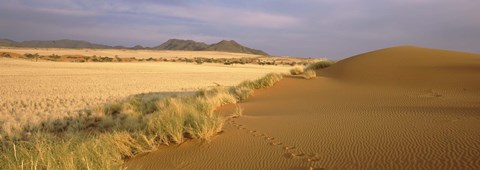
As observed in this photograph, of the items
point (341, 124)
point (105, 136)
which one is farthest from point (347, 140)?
point (105, 136)

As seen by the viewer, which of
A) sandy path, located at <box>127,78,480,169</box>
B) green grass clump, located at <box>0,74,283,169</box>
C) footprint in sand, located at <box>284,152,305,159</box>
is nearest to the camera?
green grass clump, located at <box>0,74,283,169</box>

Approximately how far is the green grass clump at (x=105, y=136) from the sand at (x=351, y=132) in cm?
29

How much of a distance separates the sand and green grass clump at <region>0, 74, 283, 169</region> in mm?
294

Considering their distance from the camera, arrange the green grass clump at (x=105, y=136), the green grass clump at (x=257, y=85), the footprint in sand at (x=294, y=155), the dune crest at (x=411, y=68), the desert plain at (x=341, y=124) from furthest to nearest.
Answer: the green grass clump at (x=257, y=85) → the dune crest at (x=411, y=68) → the footprint in sand at (x=294, y=155) → the desert plain at (x=341, y=124) → the green grass clump at (x=105, y=136)

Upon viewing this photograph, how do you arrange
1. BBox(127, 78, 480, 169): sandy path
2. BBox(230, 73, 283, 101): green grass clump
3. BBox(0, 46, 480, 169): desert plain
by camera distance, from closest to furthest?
BBox(127, 78, 480, 169): sandy path → BBox(0, 46, 480, 169): desert plain → BBox(230, 73, 283, 101): green grass clump

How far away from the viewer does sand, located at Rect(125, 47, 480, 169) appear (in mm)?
5086

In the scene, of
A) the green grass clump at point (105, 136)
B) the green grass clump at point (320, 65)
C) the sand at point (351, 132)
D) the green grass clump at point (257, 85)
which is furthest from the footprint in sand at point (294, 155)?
the green grass clump at point (320, 65)

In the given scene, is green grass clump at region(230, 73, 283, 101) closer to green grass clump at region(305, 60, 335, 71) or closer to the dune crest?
the dune crest

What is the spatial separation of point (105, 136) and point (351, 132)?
13.6 feet

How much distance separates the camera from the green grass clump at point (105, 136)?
4352mm

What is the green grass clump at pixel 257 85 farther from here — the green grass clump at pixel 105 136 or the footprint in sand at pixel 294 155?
the footprint in sand at pixel 294 155

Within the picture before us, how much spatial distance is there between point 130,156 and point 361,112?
17.8ft

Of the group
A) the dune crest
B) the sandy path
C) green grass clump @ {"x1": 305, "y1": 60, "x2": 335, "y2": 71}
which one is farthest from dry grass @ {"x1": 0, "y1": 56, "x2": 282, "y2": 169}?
green grass clump @ {"x1": 305, "y1": 60, "x2": 335, "y2": 71}

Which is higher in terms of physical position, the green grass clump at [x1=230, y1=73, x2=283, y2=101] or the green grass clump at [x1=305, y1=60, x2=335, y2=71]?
the green grass clump at [x1=305, y1=60, x2=335, y2=71]
